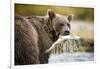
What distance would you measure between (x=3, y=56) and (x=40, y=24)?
0.61 meters

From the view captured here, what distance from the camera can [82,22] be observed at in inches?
101

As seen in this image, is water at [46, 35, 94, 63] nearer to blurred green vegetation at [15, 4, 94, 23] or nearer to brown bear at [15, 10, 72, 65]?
brown bear at [15, 10, 72, 65]

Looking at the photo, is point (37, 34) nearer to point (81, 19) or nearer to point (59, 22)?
point (59, 22)

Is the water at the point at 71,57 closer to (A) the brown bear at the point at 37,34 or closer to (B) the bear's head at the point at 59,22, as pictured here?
(A) the brown bear at the point at 37,34

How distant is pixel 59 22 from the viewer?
7.94 feet

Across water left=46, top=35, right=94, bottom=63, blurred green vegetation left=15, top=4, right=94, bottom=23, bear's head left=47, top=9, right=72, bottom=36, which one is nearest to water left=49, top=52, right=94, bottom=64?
water left=46, top=35, right=94, bottom=63

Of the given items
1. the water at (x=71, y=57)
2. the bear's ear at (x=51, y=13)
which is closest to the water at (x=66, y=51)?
the water at (x=71, y=57)

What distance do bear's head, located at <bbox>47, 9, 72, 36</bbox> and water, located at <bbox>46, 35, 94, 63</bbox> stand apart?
0.08 m

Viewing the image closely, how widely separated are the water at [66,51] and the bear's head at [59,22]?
8 cm

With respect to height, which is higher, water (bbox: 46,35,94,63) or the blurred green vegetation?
the blurred green vegetation

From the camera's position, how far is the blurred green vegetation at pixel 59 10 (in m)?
2.26

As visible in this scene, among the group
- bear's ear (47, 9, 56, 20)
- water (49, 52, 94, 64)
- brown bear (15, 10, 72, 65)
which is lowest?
water (49, 52, 94, 64)

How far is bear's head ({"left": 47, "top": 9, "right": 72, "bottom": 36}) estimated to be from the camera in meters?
2.40

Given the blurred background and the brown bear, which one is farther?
the blurred background
